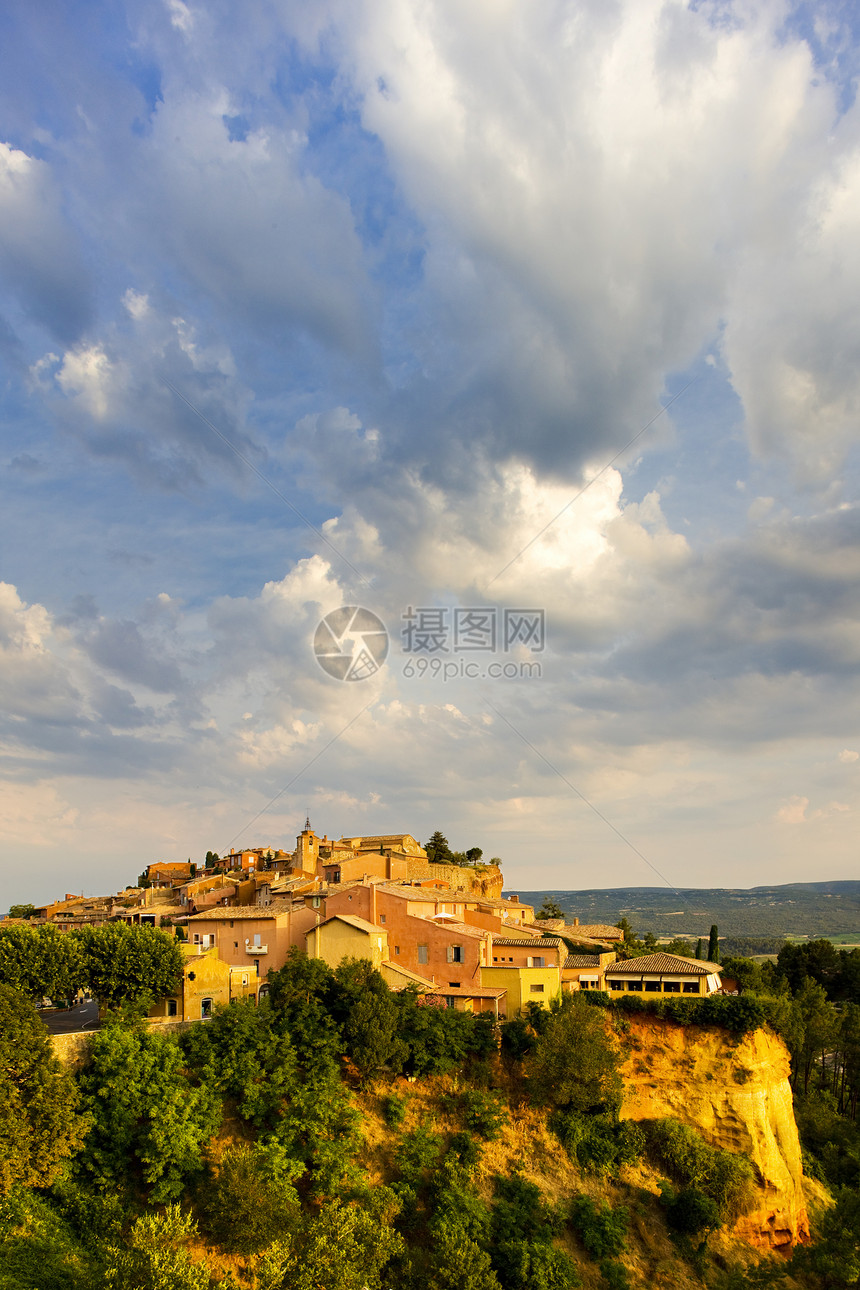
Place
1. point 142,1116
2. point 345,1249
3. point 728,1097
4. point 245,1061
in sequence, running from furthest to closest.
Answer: point 728,1097 → point 245,1061 → point 142,1116 → point 345,1249

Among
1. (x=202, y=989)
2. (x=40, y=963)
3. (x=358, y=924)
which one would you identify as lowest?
(x=202, y=989)

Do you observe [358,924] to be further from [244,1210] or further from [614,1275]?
[614,1275]

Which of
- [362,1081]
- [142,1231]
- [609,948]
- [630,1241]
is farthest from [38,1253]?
[609,948]

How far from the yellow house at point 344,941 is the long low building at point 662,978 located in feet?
47.1

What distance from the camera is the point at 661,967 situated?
47.8m

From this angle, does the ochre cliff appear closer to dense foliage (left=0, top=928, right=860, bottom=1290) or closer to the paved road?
dense foliage (left=0, top=928, right=860, bottom=1290)

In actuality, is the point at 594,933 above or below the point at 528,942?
below

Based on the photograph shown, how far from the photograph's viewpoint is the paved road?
138 ft

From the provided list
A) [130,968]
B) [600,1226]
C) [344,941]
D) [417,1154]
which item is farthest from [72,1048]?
[600,1226]

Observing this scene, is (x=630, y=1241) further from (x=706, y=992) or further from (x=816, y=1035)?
(x=816, y=1035)

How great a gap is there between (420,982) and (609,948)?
1939 centimetres

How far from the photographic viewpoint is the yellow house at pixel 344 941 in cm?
4438

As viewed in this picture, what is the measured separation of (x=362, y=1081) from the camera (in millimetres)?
39875

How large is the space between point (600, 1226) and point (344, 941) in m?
18.3
